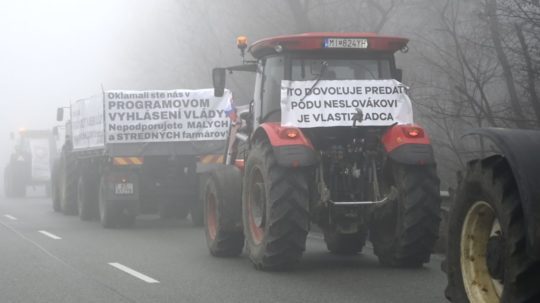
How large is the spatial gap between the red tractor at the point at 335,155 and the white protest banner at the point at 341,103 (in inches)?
0.4

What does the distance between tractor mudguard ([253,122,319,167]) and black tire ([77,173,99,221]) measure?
11.0 metres

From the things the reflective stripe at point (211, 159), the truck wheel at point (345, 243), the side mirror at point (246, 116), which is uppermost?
the side mirror at point (246, 116)

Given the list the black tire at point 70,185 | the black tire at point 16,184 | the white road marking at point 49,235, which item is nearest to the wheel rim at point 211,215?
the white road marking at point 49,235

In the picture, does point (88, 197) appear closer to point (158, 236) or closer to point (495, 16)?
point (158, 236)

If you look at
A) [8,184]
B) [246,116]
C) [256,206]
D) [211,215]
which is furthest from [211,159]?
[8,184]

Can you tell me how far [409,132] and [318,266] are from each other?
1.97 m

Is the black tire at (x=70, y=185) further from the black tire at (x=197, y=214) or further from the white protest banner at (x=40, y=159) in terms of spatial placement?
the white protest banner at (x=40, y=159)

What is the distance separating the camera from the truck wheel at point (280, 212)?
11.4 meters

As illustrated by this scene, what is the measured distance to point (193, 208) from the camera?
797 inches

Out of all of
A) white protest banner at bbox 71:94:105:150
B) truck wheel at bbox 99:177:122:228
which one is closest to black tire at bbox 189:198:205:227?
truck wheel at bbox 99:177:122:228

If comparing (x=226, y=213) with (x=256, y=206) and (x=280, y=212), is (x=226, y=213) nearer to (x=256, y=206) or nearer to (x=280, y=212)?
(x=256, y=206)

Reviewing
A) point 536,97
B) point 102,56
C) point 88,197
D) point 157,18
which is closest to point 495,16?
point 536,97

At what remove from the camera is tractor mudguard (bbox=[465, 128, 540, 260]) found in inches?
263

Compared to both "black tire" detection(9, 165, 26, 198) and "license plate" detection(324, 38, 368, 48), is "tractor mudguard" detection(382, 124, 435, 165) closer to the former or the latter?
"license plate" detection(324, 38, 368, 48)
